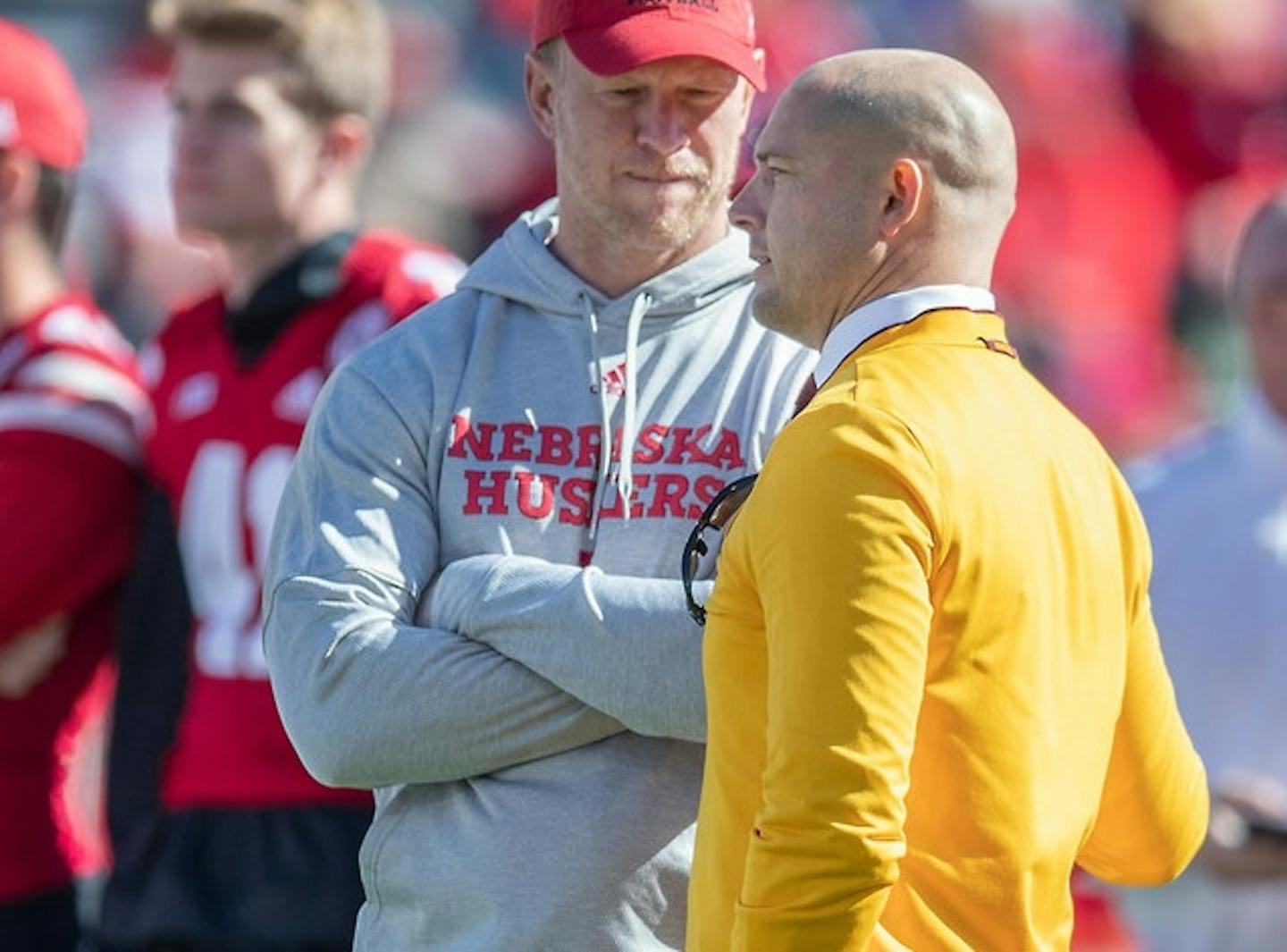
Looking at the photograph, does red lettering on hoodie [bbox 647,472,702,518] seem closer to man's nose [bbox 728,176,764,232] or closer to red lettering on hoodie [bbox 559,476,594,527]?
red lettering on hoodie [bbox 559,476,594,527]

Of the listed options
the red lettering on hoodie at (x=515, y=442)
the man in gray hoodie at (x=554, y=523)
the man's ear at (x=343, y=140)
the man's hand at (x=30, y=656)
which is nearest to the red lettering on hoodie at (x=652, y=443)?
the man in gray hoodie at (x=554, y=523)

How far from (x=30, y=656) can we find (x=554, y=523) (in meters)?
1.74

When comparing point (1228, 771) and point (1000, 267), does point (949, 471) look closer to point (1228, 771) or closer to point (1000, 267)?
point (1228, 771)

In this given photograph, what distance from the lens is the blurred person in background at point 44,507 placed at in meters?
4.41

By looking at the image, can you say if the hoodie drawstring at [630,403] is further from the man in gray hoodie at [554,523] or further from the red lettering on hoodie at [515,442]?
the red lettering on hoodie at [515,442]

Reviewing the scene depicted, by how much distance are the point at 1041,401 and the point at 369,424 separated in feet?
2.56

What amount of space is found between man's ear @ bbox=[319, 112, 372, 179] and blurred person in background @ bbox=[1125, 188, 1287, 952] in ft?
4.84

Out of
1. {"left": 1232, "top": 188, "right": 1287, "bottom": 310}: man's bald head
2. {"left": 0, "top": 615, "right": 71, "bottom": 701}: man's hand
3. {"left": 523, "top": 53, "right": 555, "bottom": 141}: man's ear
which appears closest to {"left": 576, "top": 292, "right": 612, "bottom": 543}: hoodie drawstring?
{"left": 523, "top": 53, "right": 555, "bottom": 141}: man's ear

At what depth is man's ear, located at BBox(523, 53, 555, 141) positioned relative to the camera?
3.26m

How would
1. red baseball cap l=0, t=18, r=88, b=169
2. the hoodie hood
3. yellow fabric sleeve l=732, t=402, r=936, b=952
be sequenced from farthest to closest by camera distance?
1. red baseball cap l=0, t=18, r=88, b=169
2. the hoodie hood
3. yellow fabric sleeve l=732, t=402, r=936, b=952

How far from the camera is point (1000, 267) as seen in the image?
8.98 m

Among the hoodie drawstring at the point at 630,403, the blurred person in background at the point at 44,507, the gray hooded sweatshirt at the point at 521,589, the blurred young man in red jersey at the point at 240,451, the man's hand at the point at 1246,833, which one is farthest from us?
the blurred person in background at the point at 44,507

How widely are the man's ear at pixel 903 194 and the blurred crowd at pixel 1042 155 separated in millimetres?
6167

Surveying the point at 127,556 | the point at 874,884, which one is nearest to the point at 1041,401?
the point at 874,884
